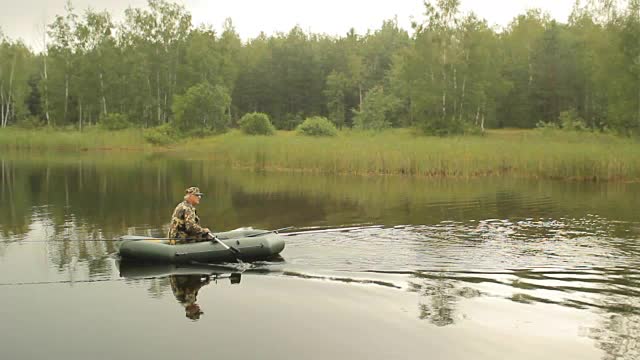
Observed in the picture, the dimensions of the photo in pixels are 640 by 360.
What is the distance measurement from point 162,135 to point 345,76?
2414 cm

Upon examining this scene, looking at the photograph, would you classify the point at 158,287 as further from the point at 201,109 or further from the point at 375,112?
the point at 375,112

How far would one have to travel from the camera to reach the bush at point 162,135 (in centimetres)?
4431

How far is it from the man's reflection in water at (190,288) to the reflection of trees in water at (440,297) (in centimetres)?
289

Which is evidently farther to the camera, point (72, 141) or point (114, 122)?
point (114, 122)

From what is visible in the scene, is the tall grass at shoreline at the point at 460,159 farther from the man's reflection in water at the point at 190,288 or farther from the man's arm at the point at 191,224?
the man's reflection in water at the point at 190,288

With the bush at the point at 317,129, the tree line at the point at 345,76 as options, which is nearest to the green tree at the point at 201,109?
the tree line at the point at 345,76

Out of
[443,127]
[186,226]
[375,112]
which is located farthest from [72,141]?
[186,226]

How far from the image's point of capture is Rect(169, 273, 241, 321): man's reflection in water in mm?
8711

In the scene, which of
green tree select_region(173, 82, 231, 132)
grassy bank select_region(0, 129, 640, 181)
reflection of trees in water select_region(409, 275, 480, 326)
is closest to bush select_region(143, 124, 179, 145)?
green tree select_region(173, 82, 231, 132)

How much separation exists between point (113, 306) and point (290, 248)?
3983 millimetres

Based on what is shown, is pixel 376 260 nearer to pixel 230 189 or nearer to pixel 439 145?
pixel 230 189

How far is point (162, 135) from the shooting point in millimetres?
44781

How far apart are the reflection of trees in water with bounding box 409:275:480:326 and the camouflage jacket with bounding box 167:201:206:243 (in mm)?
3789

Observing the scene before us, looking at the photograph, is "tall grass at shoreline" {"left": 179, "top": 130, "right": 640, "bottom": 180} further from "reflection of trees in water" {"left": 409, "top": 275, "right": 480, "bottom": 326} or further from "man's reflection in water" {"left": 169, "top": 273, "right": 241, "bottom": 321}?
"man's reflection in water" {"left": 169, "top": 273, "right": 241, "bottom": 321}
